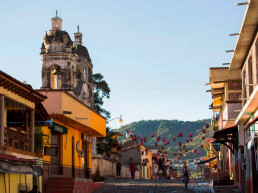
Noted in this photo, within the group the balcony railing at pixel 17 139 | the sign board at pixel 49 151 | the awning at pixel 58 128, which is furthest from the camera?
the awning at pixel 58 128

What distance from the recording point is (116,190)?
28.9 m

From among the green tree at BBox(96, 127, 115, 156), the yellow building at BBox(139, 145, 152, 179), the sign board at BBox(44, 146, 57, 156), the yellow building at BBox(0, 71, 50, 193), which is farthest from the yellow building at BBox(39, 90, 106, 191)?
the yellow building at BBox(139, 145, 152, 179)

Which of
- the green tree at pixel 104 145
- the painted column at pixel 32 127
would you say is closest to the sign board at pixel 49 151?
the painted column at pixel 32 127

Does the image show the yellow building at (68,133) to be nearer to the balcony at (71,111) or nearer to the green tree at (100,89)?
the balcony at (71,111)

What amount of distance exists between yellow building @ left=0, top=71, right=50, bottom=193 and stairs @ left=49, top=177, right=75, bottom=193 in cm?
221

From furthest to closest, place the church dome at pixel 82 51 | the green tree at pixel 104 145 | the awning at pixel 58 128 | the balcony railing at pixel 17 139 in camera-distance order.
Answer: the green tree at pixel 104 145 < the church dome at pixel 82 51 < the awning at pixel 58 128 < the balcony railing at pixel 17 139

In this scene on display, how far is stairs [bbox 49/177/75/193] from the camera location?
26.0 metres

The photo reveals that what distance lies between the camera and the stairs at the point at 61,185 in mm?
26047

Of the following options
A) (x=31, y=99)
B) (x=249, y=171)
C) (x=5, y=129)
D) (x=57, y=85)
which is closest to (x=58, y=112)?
(x=31, y=99)

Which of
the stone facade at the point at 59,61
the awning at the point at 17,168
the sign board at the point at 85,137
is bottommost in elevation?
the awning at the point at 17,168

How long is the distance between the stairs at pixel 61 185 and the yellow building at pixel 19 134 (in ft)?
7.25

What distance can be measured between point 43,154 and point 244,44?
1065 cm

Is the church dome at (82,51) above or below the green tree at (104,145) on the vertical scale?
above

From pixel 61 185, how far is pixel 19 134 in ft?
16.2
